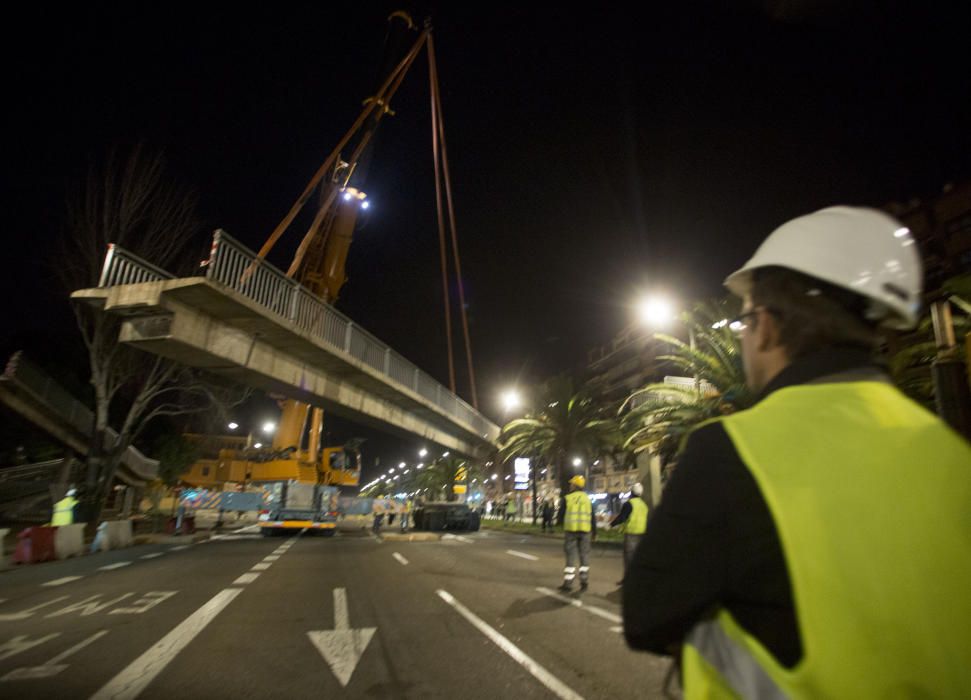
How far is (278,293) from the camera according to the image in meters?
14.6

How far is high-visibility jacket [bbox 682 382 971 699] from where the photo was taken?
0.91 meters

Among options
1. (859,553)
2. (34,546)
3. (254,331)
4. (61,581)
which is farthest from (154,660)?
(34,546)

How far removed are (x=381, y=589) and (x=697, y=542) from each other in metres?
9.36

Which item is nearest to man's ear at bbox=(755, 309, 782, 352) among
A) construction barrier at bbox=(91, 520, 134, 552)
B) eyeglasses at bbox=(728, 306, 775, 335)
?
eyeglasses at bbox=(728, 306, 775, 335)

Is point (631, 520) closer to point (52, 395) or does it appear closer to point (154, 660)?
point (154, 660)

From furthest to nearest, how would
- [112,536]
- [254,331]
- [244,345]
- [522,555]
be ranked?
[112,536], [522,555], [254,331], [244,345]

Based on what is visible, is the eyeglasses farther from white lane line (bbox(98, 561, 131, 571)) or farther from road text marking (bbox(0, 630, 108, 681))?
white lane line (bbox(98, 561, 131, 571))

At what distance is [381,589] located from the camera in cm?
942

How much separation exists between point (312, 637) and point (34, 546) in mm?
12421

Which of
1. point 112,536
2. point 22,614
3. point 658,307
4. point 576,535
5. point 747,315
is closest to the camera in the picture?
point 747,315

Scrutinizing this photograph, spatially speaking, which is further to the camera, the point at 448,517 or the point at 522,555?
the point at 448,517

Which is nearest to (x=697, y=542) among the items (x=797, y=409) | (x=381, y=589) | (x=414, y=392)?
(x=797, y=409)

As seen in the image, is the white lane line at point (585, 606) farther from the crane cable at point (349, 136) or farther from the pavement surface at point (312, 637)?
the crane cable at point (349, 136)

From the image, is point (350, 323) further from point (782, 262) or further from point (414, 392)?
point (782, 262)
